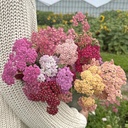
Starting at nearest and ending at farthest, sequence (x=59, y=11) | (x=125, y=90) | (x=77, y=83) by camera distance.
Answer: (x=77, y=83) → (x=125, y=90) → (x=59, y=11)

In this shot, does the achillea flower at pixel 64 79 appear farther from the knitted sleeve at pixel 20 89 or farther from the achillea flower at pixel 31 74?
the knitted sleeve at pixel 20 89

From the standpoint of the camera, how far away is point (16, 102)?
1.74 m

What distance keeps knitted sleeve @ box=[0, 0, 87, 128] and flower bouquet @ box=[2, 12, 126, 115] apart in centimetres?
6

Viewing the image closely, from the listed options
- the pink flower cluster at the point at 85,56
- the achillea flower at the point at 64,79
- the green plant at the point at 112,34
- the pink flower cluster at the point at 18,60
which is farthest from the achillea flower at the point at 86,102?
the green plant at the point at 112,34

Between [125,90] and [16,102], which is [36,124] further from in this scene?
[125,90]

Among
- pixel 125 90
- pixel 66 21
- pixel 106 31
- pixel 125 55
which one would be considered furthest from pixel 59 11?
pixel 125 90

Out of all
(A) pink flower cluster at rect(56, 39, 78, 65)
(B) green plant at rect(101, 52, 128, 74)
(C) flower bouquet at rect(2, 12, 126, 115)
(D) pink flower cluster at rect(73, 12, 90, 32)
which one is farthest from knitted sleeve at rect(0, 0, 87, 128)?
(B) green plant at rect(101, 52, 128, 74)

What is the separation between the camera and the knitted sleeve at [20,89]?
1.67 metres

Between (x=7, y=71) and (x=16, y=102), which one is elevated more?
(x=7, y=71)

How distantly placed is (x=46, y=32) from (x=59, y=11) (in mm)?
9035

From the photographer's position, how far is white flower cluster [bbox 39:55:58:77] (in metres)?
1.61

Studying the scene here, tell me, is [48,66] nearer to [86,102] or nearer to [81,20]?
[86,102]

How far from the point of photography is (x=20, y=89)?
5.66 ft

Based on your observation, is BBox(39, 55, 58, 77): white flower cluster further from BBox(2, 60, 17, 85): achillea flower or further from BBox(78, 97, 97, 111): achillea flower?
BBox(78, 97, 97, 111): achillea flower
